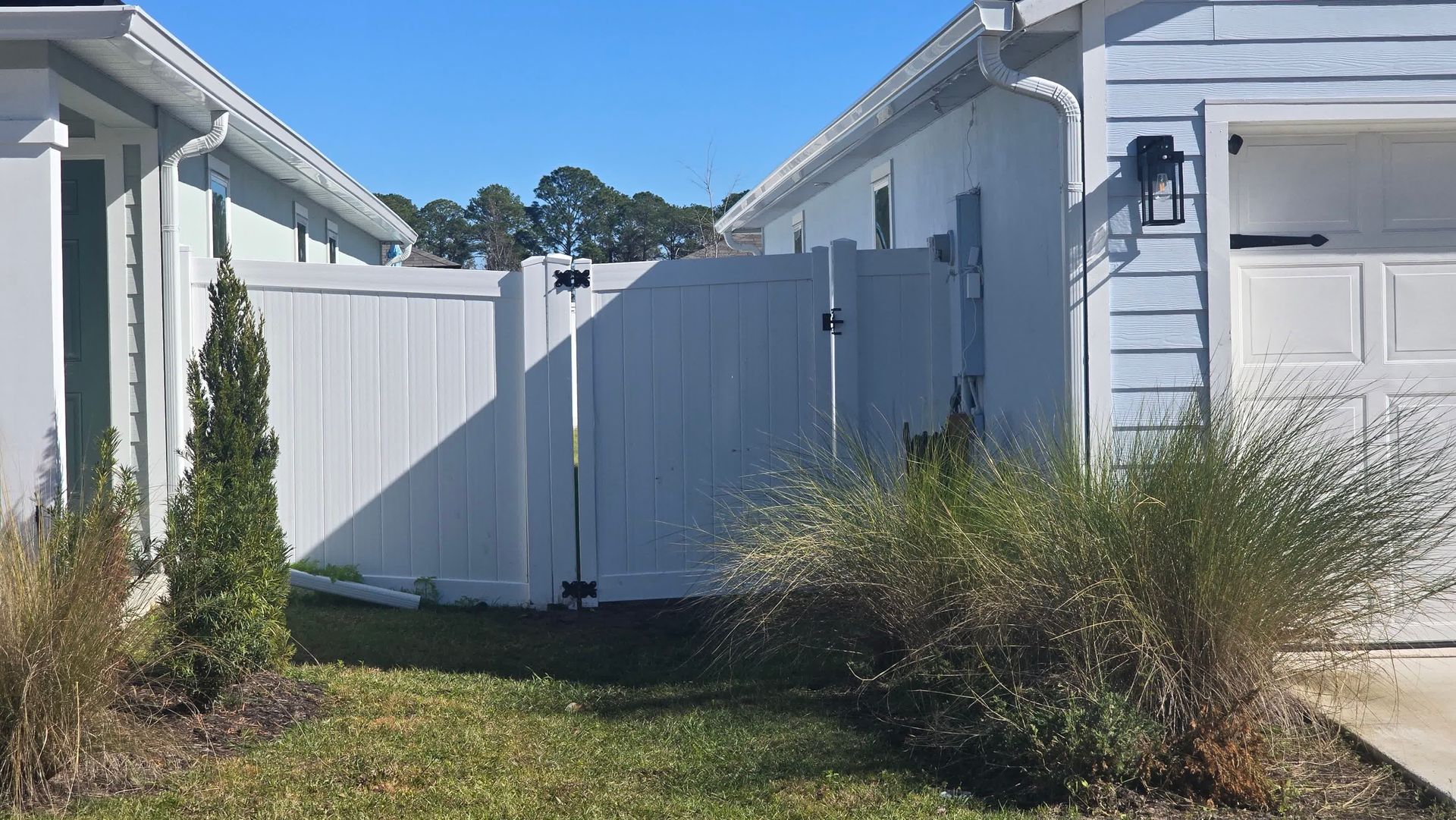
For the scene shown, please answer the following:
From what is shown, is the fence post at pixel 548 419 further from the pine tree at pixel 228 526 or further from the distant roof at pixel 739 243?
the distant roof at pixel 739 243

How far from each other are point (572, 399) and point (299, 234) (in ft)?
16.2

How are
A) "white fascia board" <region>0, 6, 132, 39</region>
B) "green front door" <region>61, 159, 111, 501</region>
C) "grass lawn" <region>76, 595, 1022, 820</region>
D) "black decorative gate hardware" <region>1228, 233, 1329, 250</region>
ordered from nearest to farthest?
"grass lawn" <region>76, 595, 1022, 820</region> < "white fascia board" <region>0, 6, 132, 39</region> < "black decorative gate hardware" <region>1228, 233, 1329, 250</region> < "green front door" <region>61, 159, 111, 501</region>

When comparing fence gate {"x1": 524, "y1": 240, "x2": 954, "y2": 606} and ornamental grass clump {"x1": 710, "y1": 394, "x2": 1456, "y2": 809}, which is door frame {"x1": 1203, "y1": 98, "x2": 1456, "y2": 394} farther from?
fence gate {"x1": 524, "y1": 240, "x2": 954, "y2": 606}

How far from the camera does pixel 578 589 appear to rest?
6.91 meters

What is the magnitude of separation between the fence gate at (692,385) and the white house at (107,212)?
6.54 ft

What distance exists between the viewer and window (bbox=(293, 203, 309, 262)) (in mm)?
10406

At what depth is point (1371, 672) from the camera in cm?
429

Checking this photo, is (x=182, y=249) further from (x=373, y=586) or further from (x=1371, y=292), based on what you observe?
(x=1371, y=292)

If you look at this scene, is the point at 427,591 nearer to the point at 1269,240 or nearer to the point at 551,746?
the point at 551,746

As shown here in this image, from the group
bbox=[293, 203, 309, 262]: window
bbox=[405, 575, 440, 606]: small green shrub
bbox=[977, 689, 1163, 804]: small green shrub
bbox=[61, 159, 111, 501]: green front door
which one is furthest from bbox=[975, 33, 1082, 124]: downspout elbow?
bbox=[293, 203, 309, 262]: window

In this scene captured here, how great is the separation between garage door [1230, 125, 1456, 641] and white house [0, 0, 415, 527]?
5.11 metres

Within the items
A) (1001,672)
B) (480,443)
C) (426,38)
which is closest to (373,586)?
(480,443)

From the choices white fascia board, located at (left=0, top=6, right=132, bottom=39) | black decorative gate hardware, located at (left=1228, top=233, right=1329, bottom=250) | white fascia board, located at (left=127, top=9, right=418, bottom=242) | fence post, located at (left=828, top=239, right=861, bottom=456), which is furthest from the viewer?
fence post, located at (left=828, top=239, right=861, bottom=456)

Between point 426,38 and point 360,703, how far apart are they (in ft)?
68.5
